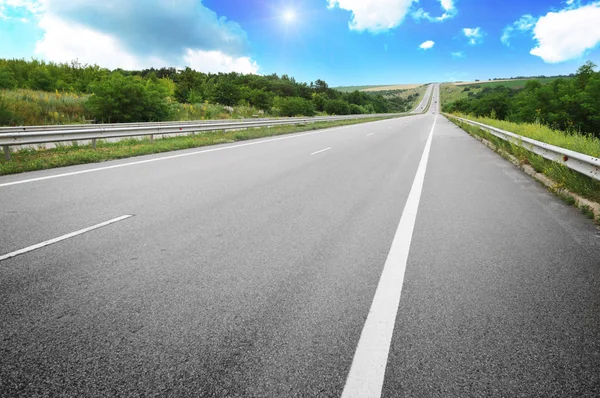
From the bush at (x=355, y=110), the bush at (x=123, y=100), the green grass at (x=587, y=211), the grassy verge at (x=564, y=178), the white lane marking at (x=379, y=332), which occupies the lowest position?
the white lane marking at (x=379, y=332)

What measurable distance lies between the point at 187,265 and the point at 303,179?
4.37 m

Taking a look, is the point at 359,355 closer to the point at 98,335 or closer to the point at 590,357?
the point at 590,357

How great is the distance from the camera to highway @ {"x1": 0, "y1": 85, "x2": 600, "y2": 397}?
1894mm

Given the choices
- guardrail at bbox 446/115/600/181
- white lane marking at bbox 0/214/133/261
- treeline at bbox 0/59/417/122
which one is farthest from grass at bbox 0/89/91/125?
guardrail at bbox 446/115/600/181

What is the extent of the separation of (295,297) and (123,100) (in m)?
26.8

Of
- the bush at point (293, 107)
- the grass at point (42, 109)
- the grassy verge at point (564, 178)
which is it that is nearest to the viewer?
the grassy verge at point (564, 178)

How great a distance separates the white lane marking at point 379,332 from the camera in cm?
183

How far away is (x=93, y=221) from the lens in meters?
4.42

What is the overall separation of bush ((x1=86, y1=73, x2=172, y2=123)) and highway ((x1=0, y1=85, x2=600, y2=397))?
2185 cm

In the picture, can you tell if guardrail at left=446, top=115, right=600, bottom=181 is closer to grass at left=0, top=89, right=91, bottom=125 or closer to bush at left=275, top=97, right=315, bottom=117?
grass at left=0, top=89, right=91, bottom=125

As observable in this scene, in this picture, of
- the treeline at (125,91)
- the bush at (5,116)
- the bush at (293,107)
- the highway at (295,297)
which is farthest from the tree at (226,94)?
the highway at (295,297)

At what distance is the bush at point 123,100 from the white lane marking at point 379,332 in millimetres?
26484

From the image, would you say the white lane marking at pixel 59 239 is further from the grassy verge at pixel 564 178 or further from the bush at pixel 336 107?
the bush at pixel 336 107

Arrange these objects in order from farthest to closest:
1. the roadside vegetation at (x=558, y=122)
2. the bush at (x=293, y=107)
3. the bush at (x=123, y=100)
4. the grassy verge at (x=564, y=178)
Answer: the bush at (x=293, y=107) → the bush at (x=123, y=100) → the roadside vegetation at (x=558, y=122) → the grassy verge at (x=564, y=178)
